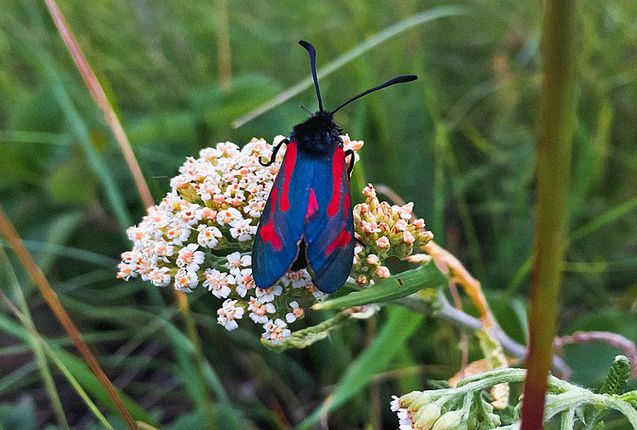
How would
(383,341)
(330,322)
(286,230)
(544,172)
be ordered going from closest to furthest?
(544,172) < (286,230) < (330,322) < (383,341)

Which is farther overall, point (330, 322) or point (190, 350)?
point (190, 350)

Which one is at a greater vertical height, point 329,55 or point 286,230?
point 329,55

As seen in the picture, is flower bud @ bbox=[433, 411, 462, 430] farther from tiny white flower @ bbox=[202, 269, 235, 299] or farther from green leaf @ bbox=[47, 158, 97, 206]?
green leaf @ bbox=[47, 158, 97, 206]

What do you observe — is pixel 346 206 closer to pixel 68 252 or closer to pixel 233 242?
pixel 233 242

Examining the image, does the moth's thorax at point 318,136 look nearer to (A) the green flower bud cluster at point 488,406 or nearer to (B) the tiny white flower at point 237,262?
A: (B) the tiny white flower at point 237,262

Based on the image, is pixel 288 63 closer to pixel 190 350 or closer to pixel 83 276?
pixel 83 276

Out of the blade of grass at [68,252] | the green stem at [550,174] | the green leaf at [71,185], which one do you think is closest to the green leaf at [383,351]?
the green stem at [550,174]

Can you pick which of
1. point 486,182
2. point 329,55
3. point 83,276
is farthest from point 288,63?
point 83,276

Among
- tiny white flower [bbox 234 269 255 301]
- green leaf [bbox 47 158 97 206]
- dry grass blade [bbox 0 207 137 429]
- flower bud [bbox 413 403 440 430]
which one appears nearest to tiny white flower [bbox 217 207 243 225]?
tiny white flower [bbox 234 269 255 301]

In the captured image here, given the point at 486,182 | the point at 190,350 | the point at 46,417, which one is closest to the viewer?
the point at 190,350
